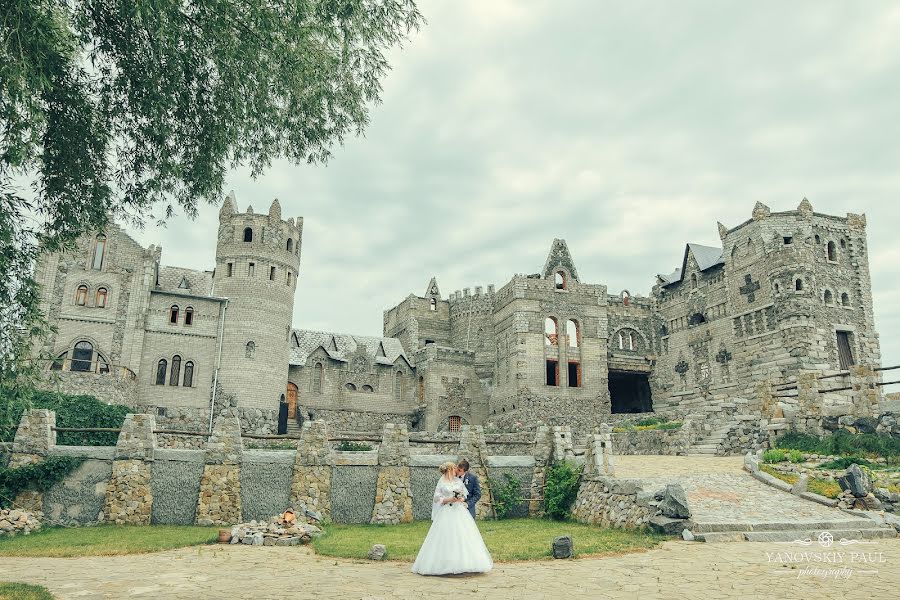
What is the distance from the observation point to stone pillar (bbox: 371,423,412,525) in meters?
19.3

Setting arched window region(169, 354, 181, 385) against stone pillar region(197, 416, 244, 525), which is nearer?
stone pillar region(197, 416, 244, 525)

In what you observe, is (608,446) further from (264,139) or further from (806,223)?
(806,223)

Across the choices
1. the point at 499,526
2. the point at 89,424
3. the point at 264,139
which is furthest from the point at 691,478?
the point at 89,424

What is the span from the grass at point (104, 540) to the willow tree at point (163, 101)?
209 inches

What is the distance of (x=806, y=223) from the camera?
1587 inches

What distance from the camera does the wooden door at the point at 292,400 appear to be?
44.7 metres

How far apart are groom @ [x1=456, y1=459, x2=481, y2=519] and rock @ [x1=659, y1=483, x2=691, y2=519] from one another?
5175 millimetres

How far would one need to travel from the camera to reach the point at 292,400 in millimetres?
45062

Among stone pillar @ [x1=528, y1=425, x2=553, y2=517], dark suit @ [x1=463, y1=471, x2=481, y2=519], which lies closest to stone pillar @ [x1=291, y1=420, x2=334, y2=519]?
stone pillar @ [x1=528, y1=425, x2=553, y2=517]

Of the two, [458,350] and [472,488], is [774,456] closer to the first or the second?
[472,488]

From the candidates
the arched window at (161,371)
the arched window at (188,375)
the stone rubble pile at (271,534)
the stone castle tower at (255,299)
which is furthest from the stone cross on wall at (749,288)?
the arched window at (161,371)

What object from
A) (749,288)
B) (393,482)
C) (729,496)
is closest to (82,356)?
(393,482)

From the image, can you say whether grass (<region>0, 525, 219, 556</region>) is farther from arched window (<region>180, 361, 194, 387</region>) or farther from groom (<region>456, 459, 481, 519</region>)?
arched window (<region>180, 361, 194, 387</region>)

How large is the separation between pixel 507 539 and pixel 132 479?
10.9m
